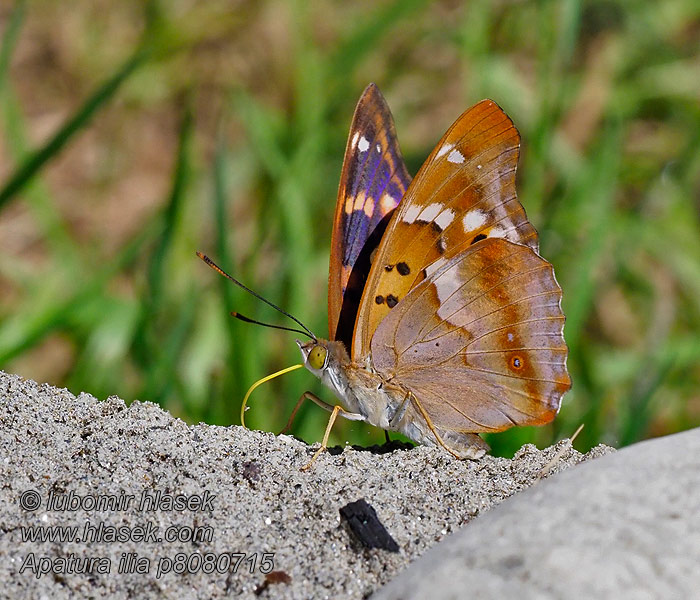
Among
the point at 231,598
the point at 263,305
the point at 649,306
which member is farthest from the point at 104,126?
the point at 231,598

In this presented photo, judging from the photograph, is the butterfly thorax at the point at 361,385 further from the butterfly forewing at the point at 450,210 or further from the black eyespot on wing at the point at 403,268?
the black eyespot on wing at the point at 403,268

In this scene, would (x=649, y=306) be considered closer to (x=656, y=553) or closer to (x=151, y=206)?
(x=151, y=206)

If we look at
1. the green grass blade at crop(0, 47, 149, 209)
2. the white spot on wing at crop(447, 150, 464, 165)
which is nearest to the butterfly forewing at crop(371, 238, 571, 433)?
the white spot on wing at crop(447, 150, 464, 165)

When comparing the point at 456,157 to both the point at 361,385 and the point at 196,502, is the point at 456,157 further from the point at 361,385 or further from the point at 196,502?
the point at 196,502

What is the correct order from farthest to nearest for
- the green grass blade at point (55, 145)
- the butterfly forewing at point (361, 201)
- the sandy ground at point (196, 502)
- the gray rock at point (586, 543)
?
the green grass blade at point (55, 145) < the butterfly forewing at point (361, 201) < the sandy ground at point (196, 502) < the gray rock at point (586, 543)

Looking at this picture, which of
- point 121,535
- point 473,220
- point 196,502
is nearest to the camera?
point 121,535

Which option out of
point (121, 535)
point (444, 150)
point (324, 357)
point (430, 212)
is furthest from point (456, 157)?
point (121, 535)

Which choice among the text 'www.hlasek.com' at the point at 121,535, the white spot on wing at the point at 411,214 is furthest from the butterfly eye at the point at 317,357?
the text 'www.hlasek.com' at the point at 121,535
